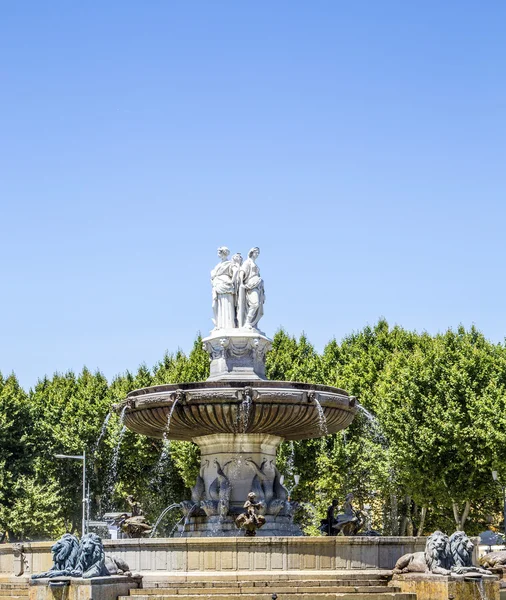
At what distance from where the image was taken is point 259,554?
15602 mm

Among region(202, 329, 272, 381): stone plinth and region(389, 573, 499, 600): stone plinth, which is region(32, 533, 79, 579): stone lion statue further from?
region(202, 329, 272, 381): stone plinth

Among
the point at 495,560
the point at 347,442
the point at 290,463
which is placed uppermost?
the point at 347,442

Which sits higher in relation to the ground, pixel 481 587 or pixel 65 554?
pixel 65 554

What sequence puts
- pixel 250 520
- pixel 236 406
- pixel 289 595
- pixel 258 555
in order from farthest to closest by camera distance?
pixel 236 406
pixel 250 520
pixel 258 555
pixel 289 595

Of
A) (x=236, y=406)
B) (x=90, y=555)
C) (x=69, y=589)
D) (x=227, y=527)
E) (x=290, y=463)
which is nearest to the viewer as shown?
(x=69, y=589)

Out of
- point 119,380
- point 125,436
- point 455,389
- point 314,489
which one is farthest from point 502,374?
point 119,380

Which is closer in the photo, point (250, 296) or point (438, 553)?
point (438, 553)

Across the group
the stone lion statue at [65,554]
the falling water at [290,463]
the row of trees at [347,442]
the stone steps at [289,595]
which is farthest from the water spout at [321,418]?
the falling water at [290,463]

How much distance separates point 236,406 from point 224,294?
11.2 ft

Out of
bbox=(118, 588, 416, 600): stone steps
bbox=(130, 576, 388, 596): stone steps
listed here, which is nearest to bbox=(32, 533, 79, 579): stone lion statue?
bbox=(118, 588, 416, 600): stone steps

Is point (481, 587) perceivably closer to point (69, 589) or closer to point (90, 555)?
point (90, 555)

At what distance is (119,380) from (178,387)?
2810cm

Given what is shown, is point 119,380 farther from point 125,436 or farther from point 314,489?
point 314,489

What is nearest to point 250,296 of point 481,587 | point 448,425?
point 481,587
